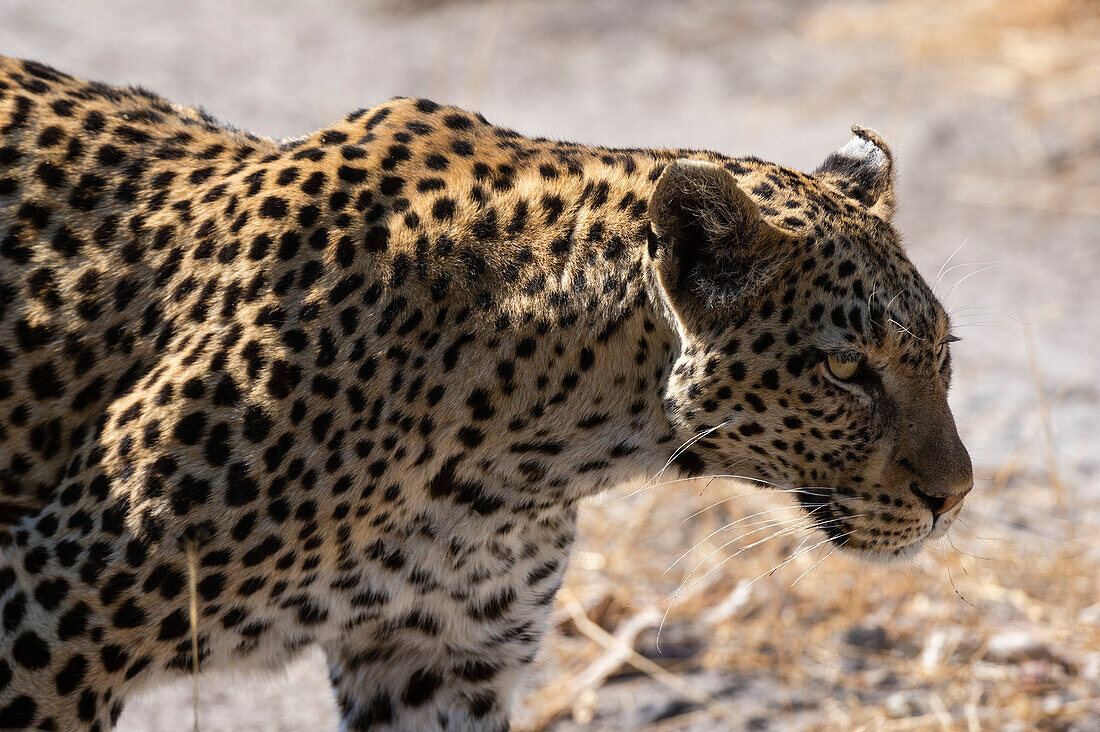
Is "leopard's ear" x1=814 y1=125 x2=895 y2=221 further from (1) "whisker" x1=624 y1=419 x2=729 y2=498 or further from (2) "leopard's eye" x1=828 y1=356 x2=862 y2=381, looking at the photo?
(1) "whisker" x1=624 y1=419 x2=729 y2=498

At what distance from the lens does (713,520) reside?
20.6 ft

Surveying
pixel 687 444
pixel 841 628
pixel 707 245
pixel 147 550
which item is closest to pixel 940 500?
pixel 687 444

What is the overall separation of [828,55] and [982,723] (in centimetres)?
898

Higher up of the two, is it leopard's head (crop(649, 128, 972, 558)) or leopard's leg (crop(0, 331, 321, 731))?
leopard's head (crop(649, 128, 972, 558))

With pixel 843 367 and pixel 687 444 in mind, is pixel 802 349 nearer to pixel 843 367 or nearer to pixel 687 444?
pixel 843 367

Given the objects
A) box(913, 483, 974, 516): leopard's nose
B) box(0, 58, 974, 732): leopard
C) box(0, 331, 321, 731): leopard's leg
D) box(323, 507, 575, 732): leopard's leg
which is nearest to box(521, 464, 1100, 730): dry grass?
box(323, 507, 575, 732): leopard's leg

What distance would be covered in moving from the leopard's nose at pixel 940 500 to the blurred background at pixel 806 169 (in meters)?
0.31

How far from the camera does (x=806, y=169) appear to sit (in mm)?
9961

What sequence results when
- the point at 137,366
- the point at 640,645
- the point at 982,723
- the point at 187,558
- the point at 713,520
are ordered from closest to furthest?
the point at 187,558 < the point at 137,366 < the point at 982,723 < the point at 640,645 < the point at 713,520

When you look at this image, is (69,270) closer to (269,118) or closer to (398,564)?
(398,564)

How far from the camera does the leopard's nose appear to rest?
11.6ft

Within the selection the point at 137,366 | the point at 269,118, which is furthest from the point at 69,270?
the point at 269,118

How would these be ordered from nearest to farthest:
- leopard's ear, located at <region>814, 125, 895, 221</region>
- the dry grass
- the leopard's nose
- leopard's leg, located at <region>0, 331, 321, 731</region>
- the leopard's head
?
leopard's leg, located at <region>0, 331, 321, 731</region>
the leopard's head
the leopard's nose
leopard's ear, located at <region>814, 125, 895, 221</region>
the dry grass

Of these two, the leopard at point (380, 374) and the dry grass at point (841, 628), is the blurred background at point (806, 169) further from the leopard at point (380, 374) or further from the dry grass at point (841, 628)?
the leopard at point (380, 374)
